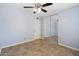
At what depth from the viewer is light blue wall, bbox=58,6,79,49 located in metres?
1.87

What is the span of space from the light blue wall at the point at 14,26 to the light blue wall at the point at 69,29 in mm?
670

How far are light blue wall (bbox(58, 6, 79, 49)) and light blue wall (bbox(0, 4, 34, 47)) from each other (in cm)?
67

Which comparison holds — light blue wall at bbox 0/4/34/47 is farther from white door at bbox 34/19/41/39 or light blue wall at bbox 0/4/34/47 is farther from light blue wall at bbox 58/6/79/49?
light blue wall at bbox 58/6/79/49

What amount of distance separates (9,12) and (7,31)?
1.52ft

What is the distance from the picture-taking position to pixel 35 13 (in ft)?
6.55

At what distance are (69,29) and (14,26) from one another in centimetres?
128

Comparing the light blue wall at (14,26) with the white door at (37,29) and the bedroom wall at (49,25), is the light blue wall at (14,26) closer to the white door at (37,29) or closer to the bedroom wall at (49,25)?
the white door at (37,29)

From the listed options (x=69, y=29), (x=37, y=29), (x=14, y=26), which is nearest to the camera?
(x=69, y=29)

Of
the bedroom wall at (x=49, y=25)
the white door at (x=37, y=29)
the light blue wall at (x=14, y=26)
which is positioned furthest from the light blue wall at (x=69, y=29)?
the light blue wall at (x=14, y=26)

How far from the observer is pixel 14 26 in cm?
212

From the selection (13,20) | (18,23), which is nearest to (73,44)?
(18,23)

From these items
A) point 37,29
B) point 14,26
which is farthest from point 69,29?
point 14,26

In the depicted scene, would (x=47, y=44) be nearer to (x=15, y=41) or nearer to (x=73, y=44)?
(x=73, y=44)

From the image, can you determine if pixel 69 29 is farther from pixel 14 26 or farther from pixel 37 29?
pixel 14 26
